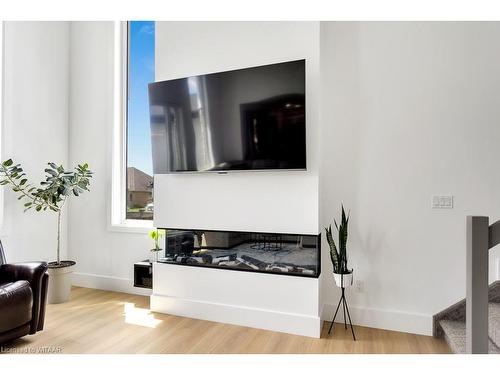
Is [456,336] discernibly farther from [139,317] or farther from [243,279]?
[139,317]

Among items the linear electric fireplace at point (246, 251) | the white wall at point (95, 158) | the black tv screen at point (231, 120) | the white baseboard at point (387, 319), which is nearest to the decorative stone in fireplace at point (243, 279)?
the linear electric fireplace at point (246, 251)

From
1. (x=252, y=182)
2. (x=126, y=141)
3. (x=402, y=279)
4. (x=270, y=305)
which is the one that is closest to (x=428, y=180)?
(x=402, y=279)

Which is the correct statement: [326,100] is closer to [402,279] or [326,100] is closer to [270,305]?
[402,279]

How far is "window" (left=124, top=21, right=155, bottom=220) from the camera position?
3.84 m

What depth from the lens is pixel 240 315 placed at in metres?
2.75

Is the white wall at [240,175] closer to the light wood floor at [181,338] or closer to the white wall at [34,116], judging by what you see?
the light wood floor at [181,338]

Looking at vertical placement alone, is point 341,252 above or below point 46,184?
below

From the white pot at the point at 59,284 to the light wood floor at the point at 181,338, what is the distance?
0.29 m

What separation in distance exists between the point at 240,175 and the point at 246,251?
2.20 feet

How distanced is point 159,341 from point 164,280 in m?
0.71

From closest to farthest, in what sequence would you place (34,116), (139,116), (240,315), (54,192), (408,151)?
(408,151)
(240,315)
(54,192)
(34,116)
(139,116)

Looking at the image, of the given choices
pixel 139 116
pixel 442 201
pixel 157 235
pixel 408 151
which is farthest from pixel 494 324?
pixel 139 116

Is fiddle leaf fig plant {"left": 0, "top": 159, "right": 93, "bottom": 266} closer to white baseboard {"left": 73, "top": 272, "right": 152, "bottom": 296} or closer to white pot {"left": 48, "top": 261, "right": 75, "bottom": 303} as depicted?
white pot {"left": 48, "top": 261, "right": 75, "bottom": 303}

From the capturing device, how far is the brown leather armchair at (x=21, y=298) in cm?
222
